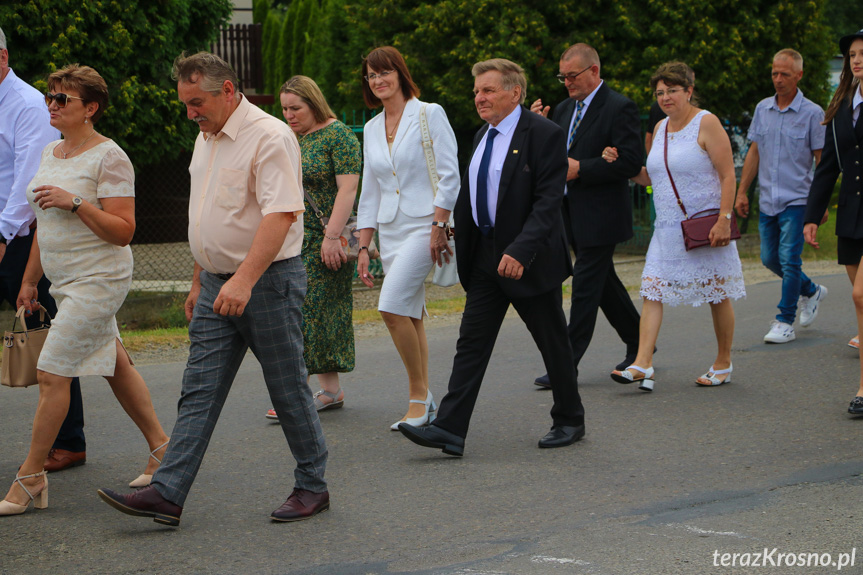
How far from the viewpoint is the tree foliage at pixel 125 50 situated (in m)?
10.9

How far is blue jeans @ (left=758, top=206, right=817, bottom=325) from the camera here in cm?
820

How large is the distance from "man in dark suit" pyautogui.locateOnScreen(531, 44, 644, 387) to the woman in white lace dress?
161 mm

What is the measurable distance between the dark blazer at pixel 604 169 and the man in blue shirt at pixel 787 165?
165 cm

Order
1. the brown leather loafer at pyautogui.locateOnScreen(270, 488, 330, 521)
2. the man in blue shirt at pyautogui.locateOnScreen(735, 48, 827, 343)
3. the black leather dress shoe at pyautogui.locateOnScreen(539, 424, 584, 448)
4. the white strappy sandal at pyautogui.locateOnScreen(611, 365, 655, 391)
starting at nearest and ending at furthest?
the brown leather loafer at pyautogui.locateOnScreen(270, 488, 330, 521) → the black leather dress shoe at pyautogui.locateOnScreen(539, 424, 584, 448) → the white strappy sandal at pyautogui.locateOnScreen(611, 365, 655, 391) → the man in blue shirt at pyautogui.locateOnScreen(735, 48, 827, 343)

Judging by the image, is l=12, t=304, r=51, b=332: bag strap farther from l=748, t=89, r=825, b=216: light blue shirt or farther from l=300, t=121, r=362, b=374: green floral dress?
l=748, t=89, r=825, b=216: light blue shirt

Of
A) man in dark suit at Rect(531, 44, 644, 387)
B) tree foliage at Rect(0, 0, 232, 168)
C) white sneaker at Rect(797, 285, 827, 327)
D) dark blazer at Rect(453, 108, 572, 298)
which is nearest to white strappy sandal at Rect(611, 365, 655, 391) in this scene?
man in dark suit at Rect(531, 44, 644, 387)

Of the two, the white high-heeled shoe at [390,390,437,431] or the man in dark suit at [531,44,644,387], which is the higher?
the man in dark suit at [531,44,644,387]

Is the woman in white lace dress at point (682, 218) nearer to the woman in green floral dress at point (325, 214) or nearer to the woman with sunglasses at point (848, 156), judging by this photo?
the woman with sunglasses at point (848, 156)

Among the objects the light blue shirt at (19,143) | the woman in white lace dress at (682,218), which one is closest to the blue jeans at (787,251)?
the woman in white lace dress at (682,218)

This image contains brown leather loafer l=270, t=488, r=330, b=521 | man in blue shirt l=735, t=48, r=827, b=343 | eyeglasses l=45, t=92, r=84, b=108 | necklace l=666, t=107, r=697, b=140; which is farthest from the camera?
man in blue shirt l=735, t=48, r=827, b=343

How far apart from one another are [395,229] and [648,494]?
2.15 metres

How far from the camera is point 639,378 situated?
668 centimetres

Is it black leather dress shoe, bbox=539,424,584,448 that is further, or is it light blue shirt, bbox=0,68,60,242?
black leather dress shoe, bbox=539,424,584,448

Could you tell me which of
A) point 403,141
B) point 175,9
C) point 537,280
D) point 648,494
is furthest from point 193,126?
point 648,494
